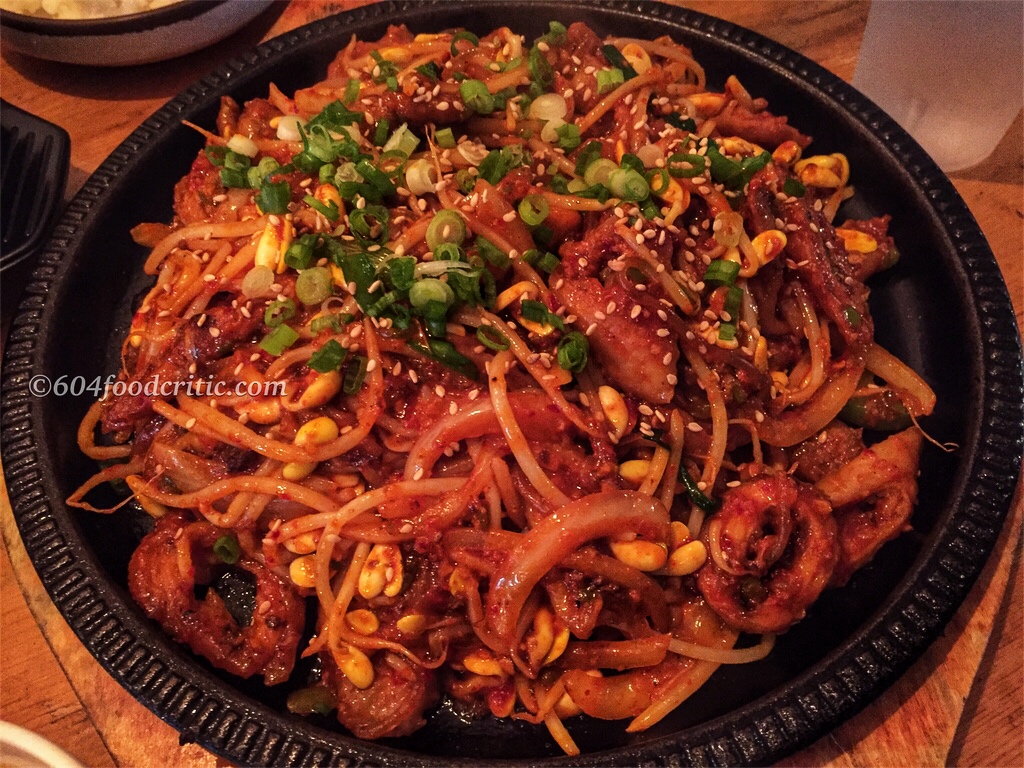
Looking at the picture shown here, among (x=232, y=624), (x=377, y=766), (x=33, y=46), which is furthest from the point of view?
(x=33, y=46)

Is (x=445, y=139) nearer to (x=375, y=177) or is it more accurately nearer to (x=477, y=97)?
(x=477, y=97)

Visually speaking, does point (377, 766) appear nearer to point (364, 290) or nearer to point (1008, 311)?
point (364, 290)

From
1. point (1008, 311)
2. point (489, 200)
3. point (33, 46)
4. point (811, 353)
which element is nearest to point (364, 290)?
point (489, 200)

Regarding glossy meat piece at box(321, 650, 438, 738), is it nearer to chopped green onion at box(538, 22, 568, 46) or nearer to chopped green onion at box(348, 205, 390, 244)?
chopped green onion at box(348, 205, 390, 244)

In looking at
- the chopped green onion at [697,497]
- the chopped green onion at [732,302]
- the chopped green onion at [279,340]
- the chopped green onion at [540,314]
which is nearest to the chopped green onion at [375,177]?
the chopped green onion at [279,340]

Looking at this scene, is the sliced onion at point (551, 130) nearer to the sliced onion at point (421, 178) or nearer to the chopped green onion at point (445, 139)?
the chopped green onion at point (445, 139)

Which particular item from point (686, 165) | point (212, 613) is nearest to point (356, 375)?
point (212, 613)
